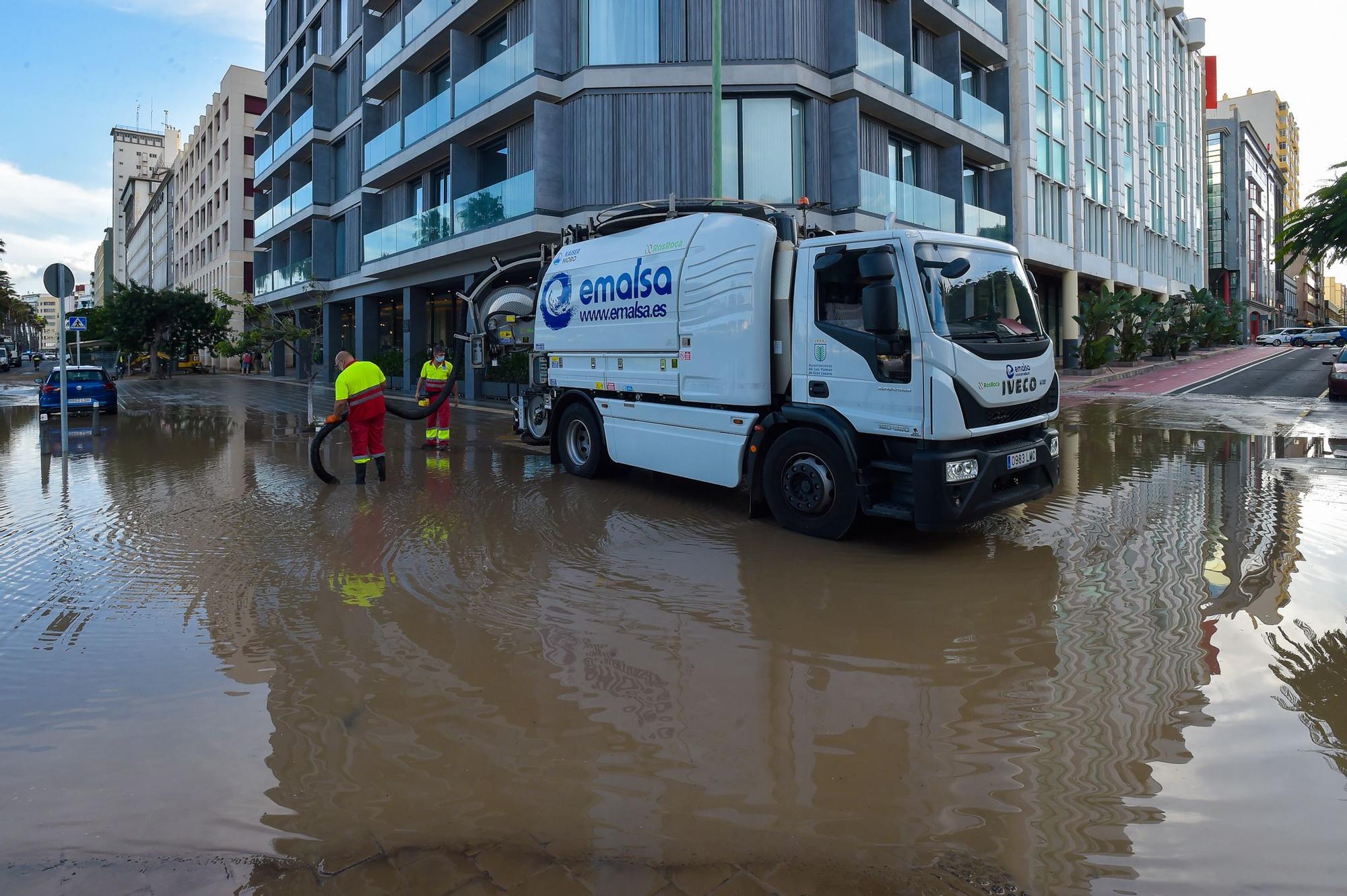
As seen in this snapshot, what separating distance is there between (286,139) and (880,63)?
27.1 m

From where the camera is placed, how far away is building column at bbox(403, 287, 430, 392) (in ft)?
88.6

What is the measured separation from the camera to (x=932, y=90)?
71.6ft

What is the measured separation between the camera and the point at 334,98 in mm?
32844

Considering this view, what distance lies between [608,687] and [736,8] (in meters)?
17.9

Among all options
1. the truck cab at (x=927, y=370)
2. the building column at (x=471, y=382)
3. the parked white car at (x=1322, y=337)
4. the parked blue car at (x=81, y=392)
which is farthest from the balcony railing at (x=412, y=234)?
the parked white car at (x=1322, y=337)

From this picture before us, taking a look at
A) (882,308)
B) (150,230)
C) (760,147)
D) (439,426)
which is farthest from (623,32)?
(150,230)

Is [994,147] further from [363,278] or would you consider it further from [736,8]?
[363,278]

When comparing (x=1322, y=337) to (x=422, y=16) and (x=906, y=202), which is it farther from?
(x=422, y=16)

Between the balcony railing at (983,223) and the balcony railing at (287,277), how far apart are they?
2378 centimetres

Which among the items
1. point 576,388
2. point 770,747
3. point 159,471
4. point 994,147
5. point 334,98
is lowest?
point 770,747

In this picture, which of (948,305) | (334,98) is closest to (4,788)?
(948,305)

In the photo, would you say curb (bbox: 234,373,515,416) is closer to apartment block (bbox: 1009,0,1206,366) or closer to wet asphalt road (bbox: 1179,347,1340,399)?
apartment block (bbox: 1009,0,1206,366)

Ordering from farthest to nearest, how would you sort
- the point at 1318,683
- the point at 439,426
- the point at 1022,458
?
the point at 439,426 → the point at 1022,458 → the point at 1318,683

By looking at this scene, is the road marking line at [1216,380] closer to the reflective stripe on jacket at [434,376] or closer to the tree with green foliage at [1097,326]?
the tree with green foliage at [1097,326]
